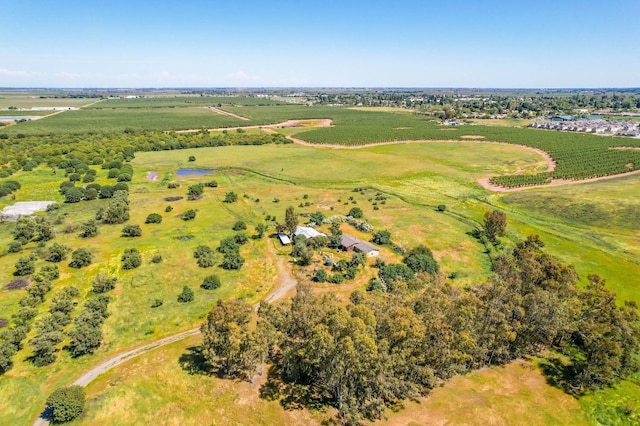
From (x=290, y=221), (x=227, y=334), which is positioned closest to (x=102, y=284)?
(x=227, y=334)

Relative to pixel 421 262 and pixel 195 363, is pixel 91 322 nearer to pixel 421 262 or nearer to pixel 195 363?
pixel 195 363

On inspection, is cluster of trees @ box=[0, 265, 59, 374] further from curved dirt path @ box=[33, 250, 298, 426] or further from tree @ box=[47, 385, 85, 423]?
tree @ box=[47, 385, 85, 423]

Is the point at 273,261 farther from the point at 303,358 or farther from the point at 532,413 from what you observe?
the point at 532,413

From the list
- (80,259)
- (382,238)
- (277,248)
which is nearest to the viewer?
(80,259)

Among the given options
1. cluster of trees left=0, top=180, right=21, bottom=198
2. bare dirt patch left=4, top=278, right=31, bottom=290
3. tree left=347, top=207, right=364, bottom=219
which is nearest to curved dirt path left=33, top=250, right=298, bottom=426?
bare dirt patch left=4, top=278, right=31, bottom=290

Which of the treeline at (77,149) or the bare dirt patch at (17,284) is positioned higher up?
the treeline at (77,149)

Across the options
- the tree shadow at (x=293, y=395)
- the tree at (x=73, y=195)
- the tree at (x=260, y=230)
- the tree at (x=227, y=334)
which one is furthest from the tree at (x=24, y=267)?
the tree shadow at (x=293, y=395)

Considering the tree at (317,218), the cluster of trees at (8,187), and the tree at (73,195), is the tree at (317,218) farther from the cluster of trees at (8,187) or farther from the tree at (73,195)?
the cluster of trees at (8,187)
